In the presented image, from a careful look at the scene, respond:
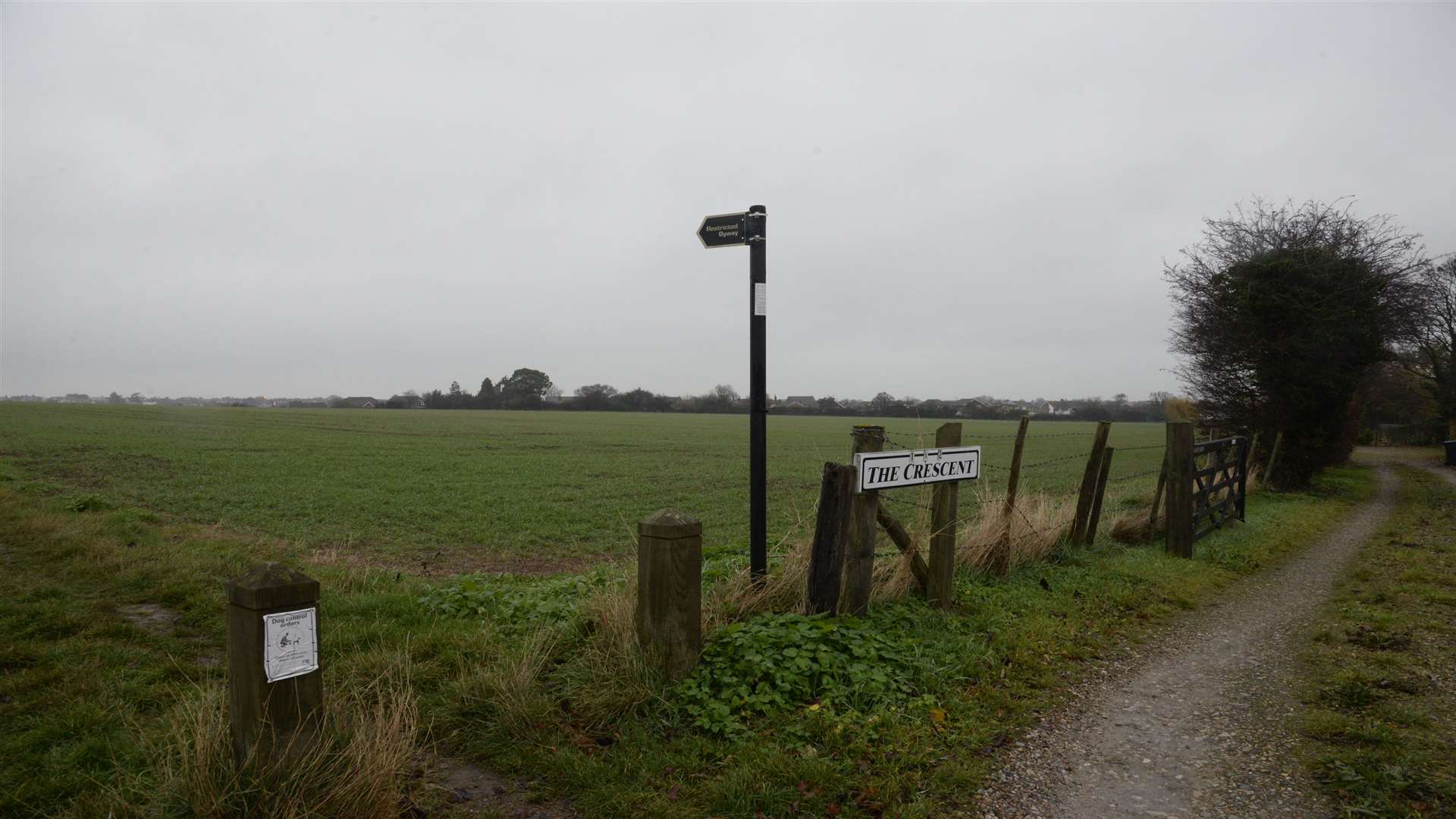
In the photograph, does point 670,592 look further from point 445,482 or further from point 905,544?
point 445,482

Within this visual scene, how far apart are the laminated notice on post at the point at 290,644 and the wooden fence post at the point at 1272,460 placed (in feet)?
61.7

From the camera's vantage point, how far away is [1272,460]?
54.1 ft

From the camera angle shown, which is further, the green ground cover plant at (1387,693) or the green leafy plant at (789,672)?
the green leafy plant at (789,672)

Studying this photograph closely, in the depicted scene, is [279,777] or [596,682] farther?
[596,682]

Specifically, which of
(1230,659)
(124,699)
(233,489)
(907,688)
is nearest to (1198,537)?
(1230,659)

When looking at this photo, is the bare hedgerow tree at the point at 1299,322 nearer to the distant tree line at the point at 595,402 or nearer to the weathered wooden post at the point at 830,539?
the weathered wooden post at the point at 830,539

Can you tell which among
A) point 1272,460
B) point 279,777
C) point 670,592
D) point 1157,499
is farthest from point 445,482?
point 1272,460

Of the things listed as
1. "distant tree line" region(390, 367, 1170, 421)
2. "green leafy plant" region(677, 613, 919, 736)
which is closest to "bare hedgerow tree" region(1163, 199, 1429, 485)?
"green leafy plant" region(677, 613, 919, 736)

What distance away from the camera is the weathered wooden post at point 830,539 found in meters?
4.89

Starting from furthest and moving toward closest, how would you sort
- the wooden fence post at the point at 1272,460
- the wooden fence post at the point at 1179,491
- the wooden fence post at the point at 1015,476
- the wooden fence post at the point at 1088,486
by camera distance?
the wooden fence post at the point at 1272,460 → the wooden fence post at the point at 1179,491 → the wooden fence post at the point at 1088,486 → the wooden fence post at the point at 1015,476

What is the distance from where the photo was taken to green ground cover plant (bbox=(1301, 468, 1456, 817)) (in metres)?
3.31

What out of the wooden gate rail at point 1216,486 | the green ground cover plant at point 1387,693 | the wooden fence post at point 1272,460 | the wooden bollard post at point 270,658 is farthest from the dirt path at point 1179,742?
the wooden fence post at point 1272,460

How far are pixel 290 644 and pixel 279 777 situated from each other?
0.48 meters

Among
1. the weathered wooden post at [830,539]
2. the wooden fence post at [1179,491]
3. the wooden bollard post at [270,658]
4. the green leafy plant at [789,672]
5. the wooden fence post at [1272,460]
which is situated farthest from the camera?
the wooden fence post at [1272,460]
